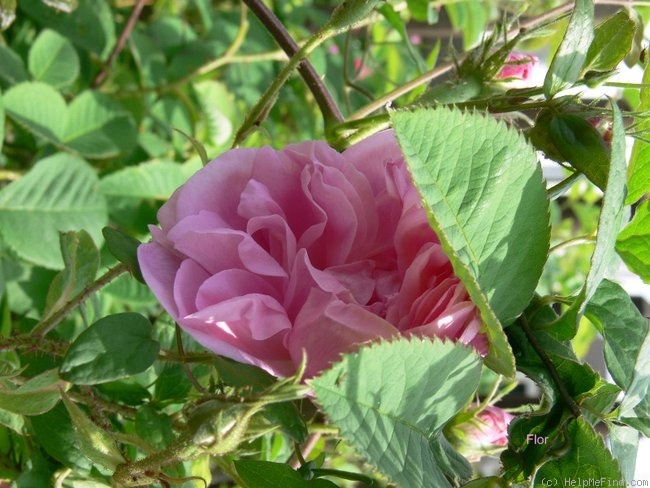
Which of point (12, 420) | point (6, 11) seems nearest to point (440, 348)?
point (12, 420)

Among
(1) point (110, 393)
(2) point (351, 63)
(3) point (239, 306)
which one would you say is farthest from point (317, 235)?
(2) point (351, 63)

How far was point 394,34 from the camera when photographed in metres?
1.13

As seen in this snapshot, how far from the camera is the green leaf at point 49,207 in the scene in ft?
1.95

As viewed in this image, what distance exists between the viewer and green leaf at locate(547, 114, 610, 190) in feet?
0.94

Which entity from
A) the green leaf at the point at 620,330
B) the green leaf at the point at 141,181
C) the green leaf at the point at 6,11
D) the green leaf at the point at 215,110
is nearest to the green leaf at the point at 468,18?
the green leaf at the point at 215,110

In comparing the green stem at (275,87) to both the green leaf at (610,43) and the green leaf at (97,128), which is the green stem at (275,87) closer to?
the green leaf at (610,43)

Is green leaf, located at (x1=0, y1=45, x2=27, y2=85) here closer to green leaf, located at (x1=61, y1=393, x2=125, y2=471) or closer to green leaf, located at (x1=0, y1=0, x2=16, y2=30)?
green leaf, located at (x1=0, y1=0, x2=16, y2=30)

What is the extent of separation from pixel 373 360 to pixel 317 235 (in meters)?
0.08

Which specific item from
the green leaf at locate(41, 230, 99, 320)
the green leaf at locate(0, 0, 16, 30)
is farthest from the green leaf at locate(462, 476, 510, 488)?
the green leaf at locate(0, 0, 16, 30)

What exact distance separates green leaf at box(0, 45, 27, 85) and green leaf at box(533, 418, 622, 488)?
618 millimetres

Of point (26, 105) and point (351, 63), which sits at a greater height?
point (26, 105)

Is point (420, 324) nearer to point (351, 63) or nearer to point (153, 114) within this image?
point (153, 114)

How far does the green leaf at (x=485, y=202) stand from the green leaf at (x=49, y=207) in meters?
0.43

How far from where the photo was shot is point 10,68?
28.3 inches
